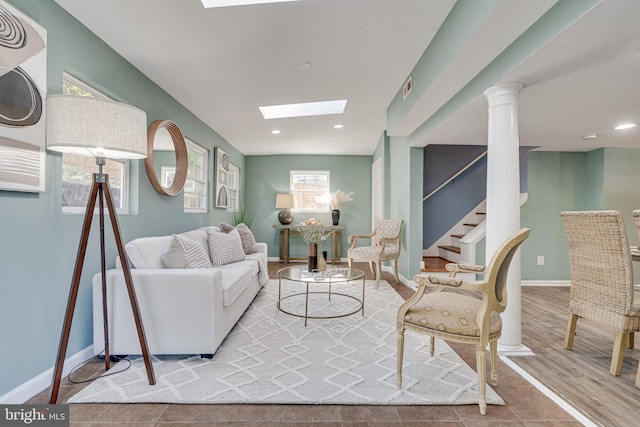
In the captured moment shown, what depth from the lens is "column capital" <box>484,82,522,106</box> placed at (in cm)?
221

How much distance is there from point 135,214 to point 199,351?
1419mm

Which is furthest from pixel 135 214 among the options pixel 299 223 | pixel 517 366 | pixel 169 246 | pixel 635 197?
pixel 635 197

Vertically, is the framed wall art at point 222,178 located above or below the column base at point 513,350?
above

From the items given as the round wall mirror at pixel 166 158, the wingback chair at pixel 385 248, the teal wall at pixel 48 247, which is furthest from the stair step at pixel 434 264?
the teal wall at pixel 48 247

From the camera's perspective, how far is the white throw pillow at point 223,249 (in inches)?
131

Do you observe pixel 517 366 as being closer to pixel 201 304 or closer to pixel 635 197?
pixel 201 304

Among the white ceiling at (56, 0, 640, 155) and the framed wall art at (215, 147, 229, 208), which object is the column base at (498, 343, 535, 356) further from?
the framed wall art at (215, 147, 229, 208)

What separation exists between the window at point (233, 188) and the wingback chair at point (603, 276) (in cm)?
488

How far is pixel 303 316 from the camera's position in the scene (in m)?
3.05

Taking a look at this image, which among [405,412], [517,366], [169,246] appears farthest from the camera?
[169,246]

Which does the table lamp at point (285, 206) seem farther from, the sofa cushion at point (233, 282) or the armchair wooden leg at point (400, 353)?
the armchair wooden leg at point (400, 353)

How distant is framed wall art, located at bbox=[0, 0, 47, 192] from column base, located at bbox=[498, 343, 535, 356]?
329cm

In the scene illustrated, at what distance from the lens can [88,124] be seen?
5.34ft

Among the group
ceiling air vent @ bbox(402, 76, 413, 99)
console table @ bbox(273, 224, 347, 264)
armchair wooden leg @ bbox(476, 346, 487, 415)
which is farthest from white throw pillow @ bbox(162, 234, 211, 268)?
console table @ bbox(273, 224, 347, 264)
